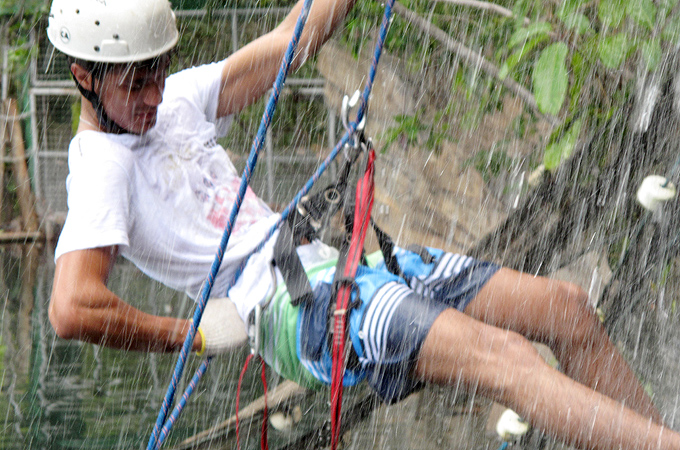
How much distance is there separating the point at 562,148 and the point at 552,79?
19.5 inches

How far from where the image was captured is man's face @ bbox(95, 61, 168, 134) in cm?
207

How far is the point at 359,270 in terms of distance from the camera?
6.72 feet

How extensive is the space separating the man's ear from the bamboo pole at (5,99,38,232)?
723 cm

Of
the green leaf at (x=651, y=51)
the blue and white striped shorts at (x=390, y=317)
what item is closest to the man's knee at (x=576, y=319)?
the blue and white striped shorts at (x=390, y=317)

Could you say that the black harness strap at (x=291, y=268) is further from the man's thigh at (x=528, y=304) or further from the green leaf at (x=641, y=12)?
the green leaf at (x=641, y=12)

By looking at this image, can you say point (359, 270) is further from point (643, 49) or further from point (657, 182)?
point (657, 182)

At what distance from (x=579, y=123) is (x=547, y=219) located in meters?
0.66

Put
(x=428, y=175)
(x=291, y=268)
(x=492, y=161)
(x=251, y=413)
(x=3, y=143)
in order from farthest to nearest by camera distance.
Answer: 1. (x=3, y=143)
2. (x=428, y=175)
3. (x=251, y=413)
4. (x=492, y=161)
5. (x=291, y=268)

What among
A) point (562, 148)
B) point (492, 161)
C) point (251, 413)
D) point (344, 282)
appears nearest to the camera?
point (344, 282)

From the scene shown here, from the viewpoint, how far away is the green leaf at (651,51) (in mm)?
1976

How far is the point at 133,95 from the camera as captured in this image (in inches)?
82.6

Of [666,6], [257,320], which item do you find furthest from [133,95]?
[666,6]

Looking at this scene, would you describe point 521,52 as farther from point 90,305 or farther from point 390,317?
point 90,305

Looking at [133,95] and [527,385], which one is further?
[133,95]
